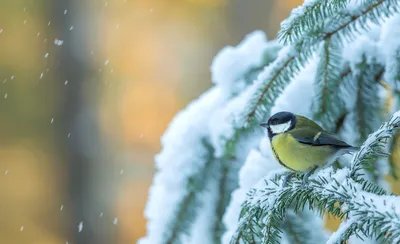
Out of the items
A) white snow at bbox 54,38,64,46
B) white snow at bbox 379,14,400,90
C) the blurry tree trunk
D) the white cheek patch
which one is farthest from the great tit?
white snow at bbox 54,38,64,46

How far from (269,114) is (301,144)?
9 cm

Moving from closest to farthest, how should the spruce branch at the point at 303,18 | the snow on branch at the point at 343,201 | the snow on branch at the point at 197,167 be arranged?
the snow on branch at the point at 343,201 < the spruce branch at the point at 303,18 < the snow on branch at the point at 197,167

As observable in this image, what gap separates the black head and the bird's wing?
0.05ft

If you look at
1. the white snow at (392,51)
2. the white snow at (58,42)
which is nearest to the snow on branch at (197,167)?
the white snow at (392,51)

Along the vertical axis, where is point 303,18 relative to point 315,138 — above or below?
above

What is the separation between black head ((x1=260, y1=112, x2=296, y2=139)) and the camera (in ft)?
2.98

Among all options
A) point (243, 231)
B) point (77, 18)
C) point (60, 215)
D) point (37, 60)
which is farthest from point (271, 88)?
point (37, 60)

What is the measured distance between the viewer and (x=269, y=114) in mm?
989

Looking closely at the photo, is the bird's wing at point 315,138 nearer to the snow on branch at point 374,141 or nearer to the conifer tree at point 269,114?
the conifer tree at point 269,114

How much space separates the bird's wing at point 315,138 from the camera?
0.85 m

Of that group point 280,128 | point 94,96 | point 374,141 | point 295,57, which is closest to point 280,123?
point 280,128

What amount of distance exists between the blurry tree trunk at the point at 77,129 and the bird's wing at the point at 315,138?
2.62 m

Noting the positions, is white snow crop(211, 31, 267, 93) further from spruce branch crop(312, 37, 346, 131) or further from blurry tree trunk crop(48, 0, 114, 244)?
blurry tree trunk crop(48, 0, 114, 244)

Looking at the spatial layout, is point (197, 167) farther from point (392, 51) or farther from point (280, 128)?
point (392, 51)
